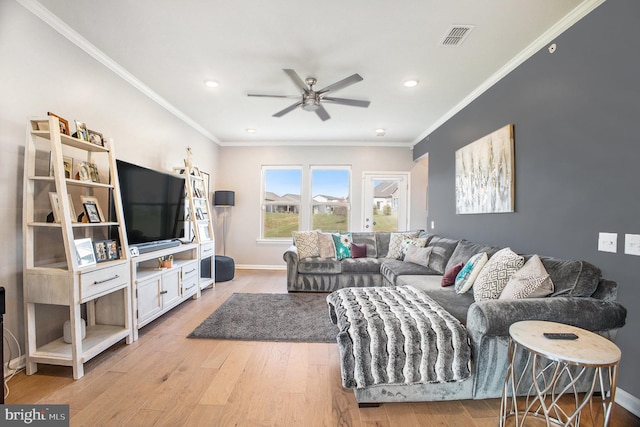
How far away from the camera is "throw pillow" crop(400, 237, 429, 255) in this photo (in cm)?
407

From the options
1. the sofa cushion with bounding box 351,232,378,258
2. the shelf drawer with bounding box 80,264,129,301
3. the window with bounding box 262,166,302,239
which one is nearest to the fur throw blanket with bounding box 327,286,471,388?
the shelf drawer with bounding box 80,264,129,301

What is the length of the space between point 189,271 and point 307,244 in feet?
5.54

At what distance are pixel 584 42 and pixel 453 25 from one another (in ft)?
2.95

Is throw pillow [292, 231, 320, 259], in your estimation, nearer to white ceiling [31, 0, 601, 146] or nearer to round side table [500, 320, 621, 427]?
white ceiling [31, 0, 601, 146]

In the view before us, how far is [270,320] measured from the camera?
3.03 metres

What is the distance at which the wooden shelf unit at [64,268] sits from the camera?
1.93 metres

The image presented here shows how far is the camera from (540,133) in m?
2.39

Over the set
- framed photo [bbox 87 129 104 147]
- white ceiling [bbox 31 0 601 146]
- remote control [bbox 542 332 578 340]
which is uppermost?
white ceiling [bbox 31 0 601 146]

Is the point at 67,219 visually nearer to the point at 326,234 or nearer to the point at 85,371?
the point at 85,371

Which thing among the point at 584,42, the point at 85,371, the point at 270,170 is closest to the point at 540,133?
the point at 584,42

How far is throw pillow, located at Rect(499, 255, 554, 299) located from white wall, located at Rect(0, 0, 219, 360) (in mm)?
3483

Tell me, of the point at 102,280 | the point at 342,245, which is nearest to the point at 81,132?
the point at 102,280

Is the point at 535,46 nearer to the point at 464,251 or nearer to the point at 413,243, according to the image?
the point at 464,251

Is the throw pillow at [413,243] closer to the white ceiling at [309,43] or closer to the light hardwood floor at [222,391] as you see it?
the white ceiling at [309,43]
